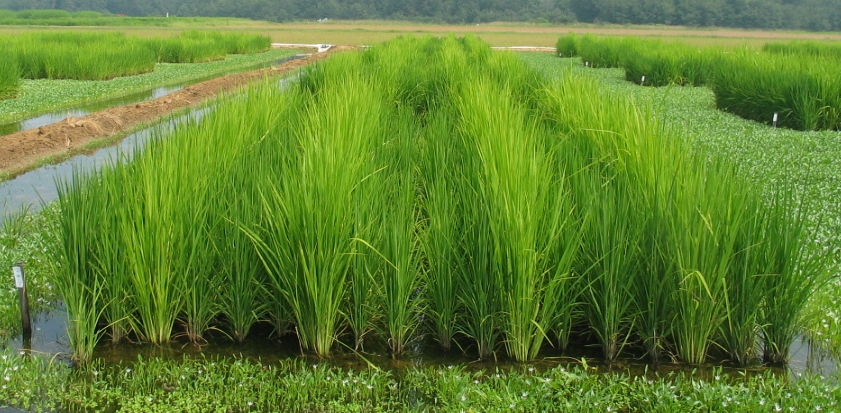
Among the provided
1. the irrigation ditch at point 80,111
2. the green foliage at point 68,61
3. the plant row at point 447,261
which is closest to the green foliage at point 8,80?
the irrigation ditch at point 80,111

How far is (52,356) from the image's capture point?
3771 mm

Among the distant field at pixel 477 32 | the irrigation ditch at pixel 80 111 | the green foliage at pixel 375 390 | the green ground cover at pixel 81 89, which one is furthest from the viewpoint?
the distant field at pixel 477 32

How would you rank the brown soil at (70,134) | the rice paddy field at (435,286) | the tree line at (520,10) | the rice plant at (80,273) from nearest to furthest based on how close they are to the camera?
the rice paddy field at (435,286)
the rice plant at (80,273)
the brown soil at (70,134)
the tree line at (520,10)

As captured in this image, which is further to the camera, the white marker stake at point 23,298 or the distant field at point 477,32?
the distant field at point 477,32

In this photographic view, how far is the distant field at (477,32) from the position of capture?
48562mm

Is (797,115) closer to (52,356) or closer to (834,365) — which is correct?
(834,365)

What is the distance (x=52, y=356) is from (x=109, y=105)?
1146cm

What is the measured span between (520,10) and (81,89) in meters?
87.1

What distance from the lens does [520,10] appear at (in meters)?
97.7

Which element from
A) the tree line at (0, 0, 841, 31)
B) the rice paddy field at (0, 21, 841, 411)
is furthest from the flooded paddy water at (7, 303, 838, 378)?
the tree line at (0, 0, 841, 31)

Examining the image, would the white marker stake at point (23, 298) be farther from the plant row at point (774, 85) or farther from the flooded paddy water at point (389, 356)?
the plant row at point (774, 85)

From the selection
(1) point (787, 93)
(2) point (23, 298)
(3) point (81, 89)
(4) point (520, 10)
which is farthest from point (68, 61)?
(4) point (520, 10)

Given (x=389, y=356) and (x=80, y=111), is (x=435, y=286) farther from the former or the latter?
(x=80, y=111)

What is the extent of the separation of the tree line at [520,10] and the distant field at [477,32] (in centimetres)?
384
